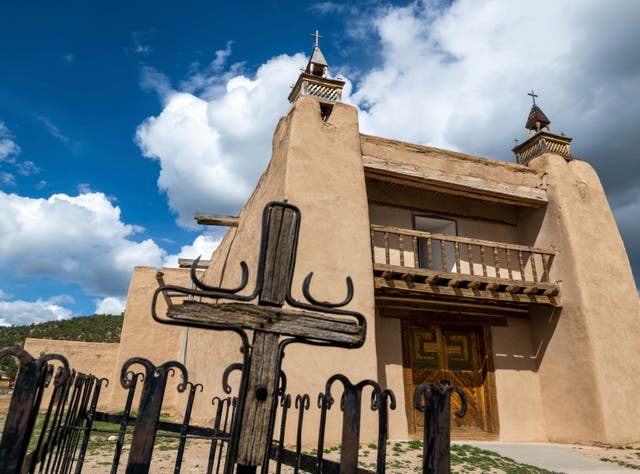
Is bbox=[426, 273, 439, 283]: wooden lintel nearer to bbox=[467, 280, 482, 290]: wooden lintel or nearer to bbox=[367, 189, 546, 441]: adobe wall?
bbox=[467, 280, 482, 290]: wooden lintel

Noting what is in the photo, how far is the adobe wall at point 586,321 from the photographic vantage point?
852 centimetres

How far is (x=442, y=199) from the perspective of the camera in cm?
1069

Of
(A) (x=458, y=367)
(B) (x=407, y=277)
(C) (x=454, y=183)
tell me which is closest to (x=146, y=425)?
(B) (x=407, y=277)

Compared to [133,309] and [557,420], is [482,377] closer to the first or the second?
[557,420]

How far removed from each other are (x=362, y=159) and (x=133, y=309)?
28.9 ft

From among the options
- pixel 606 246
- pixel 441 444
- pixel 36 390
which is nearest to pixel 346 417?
pixel 441 444

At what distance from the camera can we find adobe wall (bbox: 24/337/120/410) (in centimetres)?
1305

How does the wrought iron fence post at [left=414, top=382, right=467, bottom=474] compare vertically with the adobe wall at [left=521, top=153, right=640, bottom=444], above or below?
below

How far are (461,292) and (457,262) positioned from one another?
0.60m

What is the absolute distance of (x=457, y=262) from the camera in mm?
8797

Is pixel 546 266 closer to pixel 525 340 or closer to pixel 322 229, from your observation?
pixel 525 340

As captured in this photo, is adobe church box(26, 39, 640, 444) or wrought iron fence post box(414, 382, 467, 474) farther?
adobe church box(26, 39, 640, 444)

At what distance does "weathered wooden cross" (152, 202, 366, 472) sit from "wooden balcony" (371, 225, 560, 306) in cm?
605

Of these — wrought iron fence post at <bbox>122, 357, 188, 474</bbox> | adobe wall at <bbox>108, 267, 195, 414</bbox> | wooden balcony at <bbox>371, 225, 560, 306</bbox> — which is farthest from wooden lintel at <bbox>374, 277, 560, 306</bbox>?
adobe wall at <bbox>108, 267, 195, 414</bbox>
